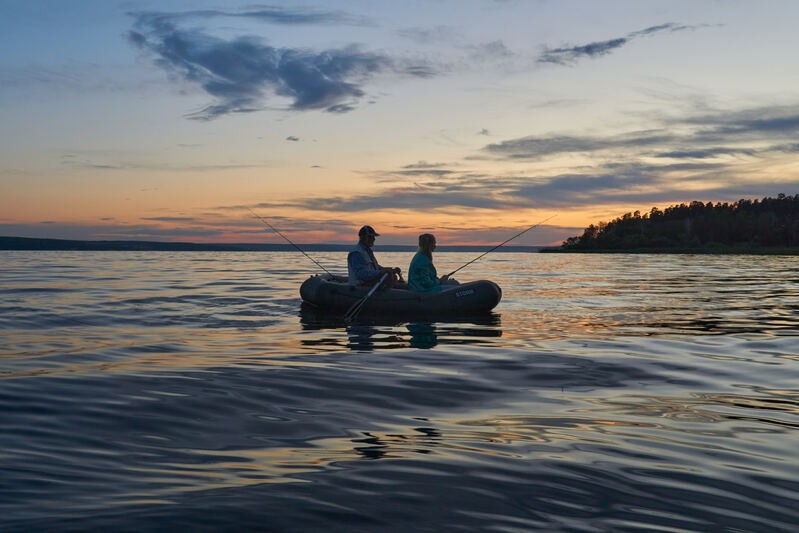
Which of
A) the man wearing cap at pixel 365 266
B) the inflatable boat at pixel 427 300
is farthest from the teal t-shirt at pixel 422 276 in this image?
the man wearing cap at pixel 365 266

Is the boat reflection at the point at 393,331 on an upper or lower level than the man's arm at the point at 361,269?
lower

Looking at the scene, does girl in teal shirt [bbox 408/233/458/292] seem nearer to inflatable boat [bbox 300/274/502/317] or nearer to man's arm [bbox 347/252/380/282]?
inflatable boat [bbox 300/274/502/317]

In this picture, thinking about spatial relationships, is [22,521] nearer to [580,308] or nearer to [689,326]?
[689,326]

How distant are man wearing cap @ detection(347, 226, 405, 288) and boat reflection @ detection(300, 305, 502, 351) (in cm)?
100

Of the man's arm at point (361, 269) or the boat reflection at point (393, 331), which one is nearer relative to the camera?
the boat reflection at point (393, 331)

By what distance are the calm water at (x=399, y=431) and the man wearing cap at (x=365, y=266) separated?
399cm

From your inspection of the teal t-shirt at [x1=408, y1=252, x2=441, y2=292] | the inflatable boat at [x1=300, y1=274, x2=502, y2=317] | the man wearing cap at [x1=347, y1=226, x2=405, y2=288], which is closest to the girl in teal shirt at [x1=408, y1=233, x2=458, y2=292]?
the teal t-shirt at [x1=408, y1=252, x2=441, y2=292]

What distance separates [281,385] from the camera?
7.98 m

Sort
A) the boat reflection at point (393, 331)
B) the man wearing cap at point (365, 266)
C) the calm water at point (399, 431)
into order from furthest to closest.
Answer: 1. the man wearing cap at point (365, 266)
2. the boat reflection at point (393, 331)
3. the calm water at point (399, 431)

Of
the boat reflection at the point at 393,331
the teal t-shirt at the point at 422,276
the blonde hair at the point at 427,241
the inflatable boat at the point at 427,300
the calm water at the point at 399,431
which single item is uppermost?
the blonde hair at the point at 427,241

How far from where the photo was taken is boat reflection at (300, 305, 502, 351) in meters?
12.1

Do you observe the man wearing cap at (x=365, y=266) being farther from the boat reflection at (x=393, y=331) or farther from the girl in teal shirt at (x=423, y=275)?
the boat reflection at (x=393, y=331)

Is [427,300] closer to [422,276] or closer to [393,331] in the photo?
[422,276]

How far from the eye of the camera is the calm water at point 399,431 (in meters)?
3.98
